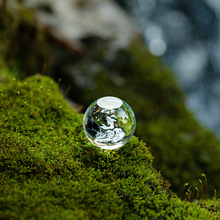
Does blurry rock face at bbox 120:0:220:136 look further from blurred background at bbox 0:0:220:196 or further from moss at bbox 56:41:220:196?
moss at bbox 56:41:220:196

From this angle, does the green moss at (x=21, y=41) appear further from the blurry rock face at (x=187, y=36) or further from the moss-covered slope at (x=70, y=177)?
the blurry rock face at (x=187, y=36)

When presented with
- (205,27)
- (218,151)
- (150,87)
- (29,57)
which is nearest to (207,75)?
(205,27)

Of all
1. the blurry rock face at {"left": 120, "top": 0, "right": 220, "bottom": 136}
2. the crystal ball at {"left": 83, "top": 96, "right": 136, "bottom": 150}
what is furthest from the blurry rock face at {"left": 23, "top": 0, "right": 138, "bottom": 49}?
the crystal ball at {"left": 83, "top": 96, "right": 136, "bottom": 150}

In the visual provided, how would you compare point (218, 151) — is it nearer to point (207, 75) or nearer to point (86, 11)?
point (207, 75)

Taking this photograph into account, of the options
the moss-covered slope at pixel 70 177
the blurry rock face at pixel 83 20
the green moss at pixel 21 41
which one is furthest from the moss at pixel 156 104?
the moss-covered slope at pixel 70 177

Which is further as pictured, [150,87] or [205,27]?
[205,27]
